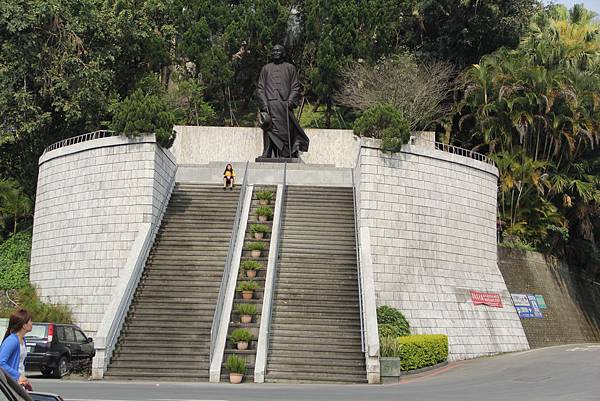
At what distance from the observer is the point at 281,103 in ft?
96.2

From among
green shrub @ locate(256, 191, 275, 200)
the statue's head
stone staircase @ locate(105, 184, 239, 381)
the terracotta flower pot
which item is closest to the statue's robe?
the statue's head

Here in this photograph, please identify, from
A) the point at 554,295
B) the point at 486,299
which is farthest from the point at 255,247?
the point at 554,295

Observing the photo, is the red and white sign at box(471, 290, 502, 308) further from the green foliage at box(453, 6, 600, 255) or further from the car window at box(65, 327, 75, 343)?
the car window at box(65, 327, 75, 343)

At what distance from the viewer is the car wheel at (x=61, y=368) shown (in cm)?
1772

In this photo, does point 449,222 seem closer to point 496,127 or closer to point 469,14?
point 496,127

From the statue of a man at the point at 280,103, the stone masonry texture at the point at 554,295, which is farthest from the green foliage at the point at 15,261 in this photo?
the stone masonry texture at the point at 554,295

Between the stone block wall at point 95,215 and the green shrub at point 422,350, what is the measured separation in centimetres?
844

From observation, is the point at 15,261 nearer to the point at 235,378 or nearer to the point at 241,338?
the point at 241,338

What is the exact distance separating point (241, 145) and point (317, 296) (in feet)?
53.9

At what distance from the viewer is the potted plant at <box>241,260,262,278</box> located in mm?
20719

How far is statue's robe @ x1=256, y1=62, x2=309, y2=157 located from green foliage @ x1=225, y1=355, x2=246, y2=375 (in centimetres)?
1334

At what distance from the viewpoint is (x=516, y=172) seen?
105 ft

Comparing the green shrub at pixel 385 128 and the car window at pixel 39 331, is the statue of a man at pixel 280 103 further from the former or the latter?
the car window at pixel 39 331

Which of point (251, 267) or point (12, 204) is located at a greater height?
point (12, 204)
